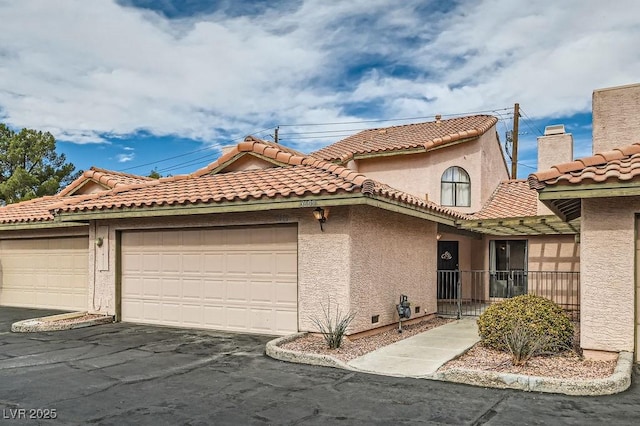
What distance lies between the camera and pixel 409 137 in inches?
831

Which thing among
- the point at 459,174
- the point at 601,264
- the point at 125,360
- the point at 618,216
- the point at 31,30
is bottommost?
the point at 125,360

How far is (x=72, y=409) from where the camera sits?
615 centimetres

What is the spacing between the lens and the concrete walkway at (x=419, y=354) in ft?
26.6

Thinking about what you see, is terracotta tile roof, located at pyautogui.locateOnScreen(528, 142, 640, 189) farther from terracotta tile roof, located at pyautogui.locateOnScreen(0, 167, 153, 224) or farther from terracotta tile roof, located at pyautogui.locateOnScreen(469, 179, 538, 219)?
terracotta tile roof, located at pyautogui.locateOnScreen(0, 167, 153, 224)

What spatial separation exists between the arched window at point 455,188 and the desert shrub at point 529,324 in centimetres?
1032

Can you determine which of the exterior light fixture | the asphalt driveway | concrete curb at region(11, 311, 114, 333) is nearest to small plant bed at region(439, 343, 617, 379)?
the asphalt driveway

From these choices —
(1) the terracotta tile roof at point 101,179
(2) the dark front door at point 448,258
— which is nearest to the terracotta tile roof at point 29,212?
(1) the terracotta tile roof at point 101,179

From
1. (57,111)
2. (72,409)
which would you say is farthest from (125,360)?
(57,111)

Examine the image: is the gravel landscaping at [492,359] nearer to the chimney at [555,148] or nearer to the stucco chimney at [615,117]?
the stucco chimney at [615,117]

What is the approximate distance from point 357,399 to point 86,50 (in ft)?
56.1

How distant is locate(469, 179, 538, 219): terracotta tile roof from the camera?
18156 mm

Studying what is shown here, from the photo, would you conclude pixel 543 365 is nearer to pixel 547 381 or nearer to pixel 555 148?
pixel 547 381

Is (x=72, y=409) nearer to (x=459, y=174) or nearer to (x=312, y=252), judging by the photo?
(x=312, y=252)

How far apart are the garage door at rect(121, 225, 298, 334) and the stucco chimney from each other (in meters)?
6.85
